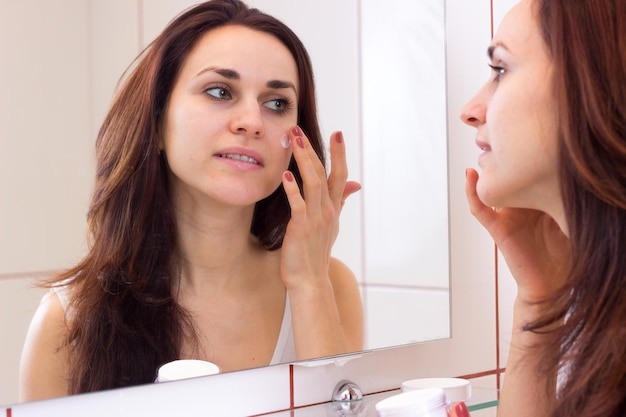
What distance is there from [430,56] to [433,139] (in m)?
0.11

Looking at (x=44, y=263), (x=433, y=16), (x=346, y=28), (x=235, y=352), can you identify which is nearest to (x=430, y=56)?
(x=433, y=16)

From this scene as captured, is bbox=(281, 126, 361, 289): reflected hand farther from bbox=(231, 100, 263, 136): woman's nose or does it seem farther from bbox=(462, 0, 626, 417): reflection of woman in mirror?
bbox=(462, 0, 626, 417): reflection of woman in mirror

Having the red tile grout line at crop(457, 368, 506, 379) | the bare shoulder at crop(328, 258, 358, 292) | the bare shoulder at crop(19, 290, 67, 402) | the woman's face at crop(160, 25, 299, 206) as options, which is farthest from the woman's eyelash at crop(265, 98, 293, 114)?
the red tile grout line at crop(457, 368, 506, 379)

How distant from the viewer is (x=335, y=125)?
34.8 inches

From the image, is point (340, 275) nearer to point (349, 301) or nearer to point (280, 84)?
point (349, 301)

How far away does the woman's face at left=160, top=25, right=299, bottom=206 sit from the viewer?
759 mm

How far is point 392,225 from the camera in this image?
971 mm

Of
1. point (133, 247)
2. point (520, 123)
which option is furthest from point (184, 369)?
point (520, 123)

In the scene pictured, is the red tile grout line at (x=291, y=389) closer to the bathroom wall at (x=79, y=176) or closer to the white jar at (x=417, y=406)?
the bathroom wall at (x=79, y=176)

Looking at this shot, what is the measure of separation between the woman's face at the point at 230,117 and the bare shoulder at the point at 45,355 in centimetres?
16

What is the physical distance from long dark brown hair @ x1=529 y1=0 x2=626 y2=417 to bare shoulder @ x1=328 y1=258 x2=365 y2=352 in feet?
0.83

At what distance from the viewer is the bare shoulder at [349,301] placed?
89cm

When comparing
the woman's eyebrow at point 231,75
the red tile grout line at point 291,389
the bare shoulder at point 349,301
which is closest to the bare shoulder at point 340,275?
the bare shoulder at point 349,301

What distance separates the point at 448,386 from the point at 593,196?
308 mm
